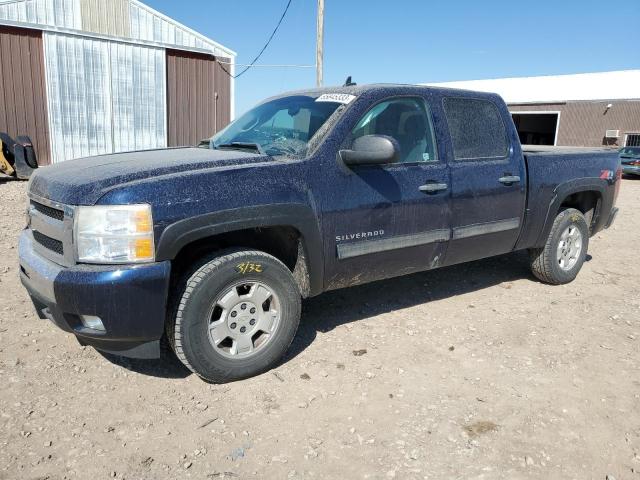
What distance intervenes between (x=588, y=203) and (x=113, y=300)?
492 cm

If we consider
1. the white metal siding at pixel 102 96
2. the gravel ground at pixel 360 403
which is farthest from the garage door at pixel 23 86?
the gravel ground at pixel 360 403

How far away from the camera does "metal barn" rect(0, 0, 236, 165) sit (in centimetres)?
1380

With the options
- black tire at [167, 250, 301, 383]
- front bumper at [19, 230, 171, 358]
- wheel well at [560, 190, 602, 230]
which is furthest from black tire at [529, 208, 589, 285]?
front bumper at [19, 230, 171, 358]

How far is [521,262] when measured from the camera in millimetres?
6363

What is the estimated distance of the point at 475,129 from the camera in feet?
14.4

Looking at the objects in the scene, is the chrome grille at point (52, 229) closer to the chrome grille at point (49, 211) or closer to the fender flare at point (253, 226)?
the chrome grille at point (49, 211)

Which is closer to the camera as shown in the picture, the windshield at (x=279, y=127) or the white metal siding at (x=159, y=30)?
the windshield at (x=279, y=127)

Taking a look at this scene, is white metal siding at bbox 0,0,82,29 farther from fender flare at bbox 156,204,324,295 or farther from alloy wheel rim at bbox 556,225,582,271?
alloy wheel rim at bbox 556,225,582,271

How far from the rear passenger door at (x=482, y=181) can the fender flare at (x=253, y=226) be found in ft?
4.17

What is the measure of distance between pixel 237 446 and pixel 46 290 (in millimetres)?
1333

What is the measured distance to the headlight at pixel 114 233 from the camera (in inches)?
107

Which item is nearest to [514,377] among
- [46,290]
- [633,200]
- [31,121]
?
[46,290]

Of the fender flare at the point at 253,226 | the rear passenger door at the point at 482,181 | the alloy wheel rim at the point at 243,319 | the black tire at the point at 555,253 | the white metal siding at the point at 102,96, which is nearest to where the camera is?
the fender flare at the point at 253,226

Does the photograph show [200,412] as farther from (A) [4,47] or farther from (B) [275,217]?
(A) [4,47]
